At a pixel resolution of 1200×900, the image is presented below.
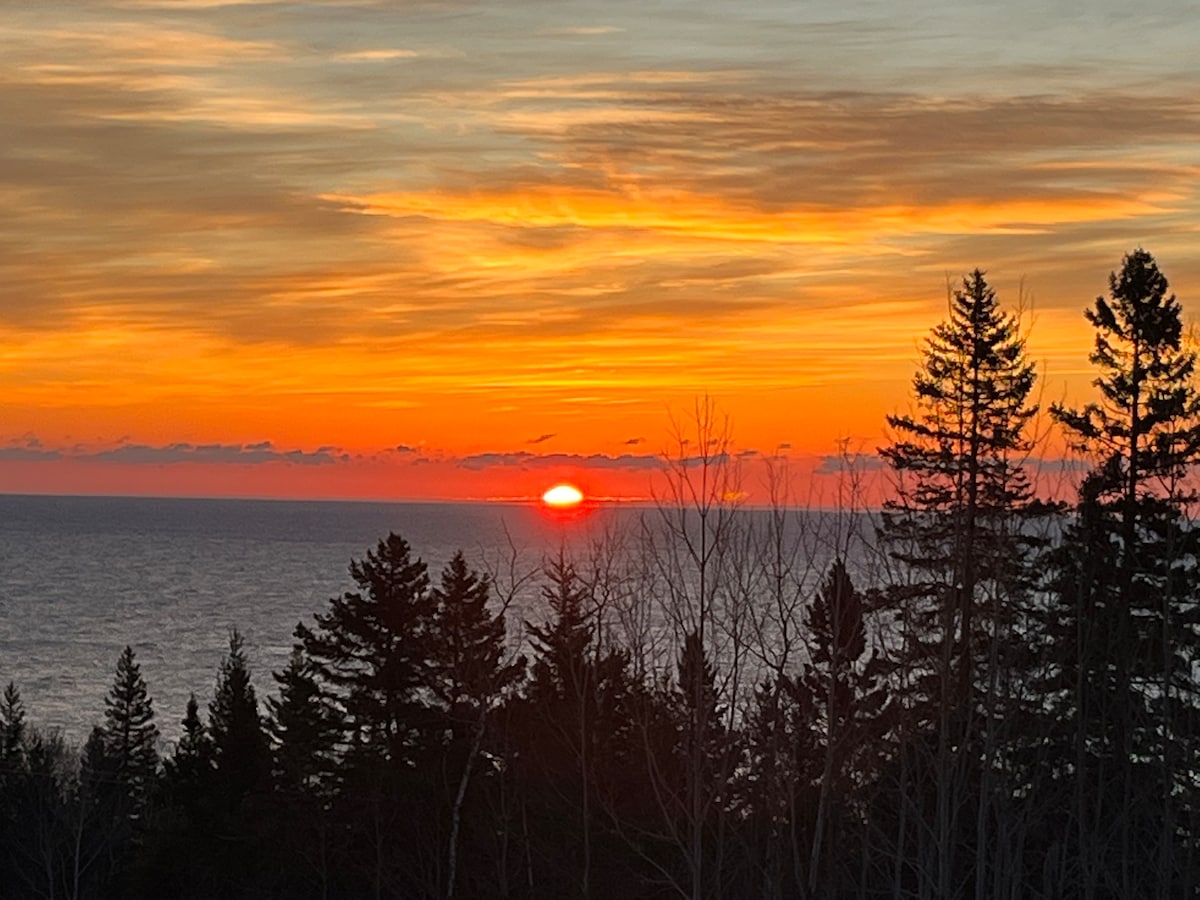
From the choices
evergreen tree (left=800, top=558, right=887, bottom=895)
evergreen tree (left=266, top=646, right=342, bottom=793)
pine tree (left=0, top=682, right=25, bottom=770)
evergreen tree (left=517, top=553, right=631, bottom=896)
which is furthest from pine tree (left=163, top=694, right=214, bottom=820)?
evergreen tree (left=800, top=558, right=887, bottom=895)

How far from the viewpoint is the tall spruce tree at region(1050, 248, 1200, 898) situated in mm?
26828

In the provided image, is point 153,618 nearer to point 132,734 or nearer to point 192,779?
point 132,734

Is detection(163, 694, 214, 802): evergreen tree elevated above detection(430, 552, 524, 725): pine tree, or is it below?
below

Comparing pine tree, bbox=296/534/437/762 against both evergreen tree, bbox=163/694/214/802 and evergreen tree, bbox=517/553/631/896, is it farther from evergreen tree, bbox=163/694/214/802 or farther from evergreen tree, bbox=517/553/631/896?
evergreen tree, bbox=163/694/214/802

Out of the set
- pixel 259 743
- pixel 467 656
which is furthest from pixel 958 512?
pixel 259 743

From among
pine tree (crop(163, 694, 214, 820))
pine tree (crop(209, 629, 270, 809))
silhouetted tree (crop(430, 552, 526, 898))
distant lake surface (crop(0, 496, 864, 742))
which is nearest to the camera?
silhouetted tree (crop(430, 552, 526, 898))

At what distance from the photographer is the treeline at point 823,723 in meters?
24.5

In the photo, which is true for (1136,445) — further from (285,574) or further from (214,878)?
(285,574)

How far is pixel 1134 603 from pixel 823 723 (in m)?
6.98

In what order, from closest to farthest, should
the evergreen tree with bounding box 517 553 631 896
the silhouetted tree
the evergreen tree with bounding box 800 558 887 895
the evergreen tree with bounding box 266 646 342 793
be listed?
the evergreen tree with bounding box 800 558 887 895, the evergreen tree with bounding box 517 553 631 896, the silhouetted tree, the evergreen tree with bounding box 266 646 342 793

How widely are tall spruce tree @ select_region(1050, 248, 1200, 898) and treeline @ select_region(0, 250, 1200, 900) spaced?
0.28 ft

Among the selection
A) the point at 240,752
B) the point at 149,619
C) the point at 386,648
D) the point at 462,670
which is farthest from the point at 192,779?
the point at 149,619

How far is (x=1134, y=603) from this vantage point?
99.7 feet

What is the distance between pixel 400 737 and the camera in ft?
111
